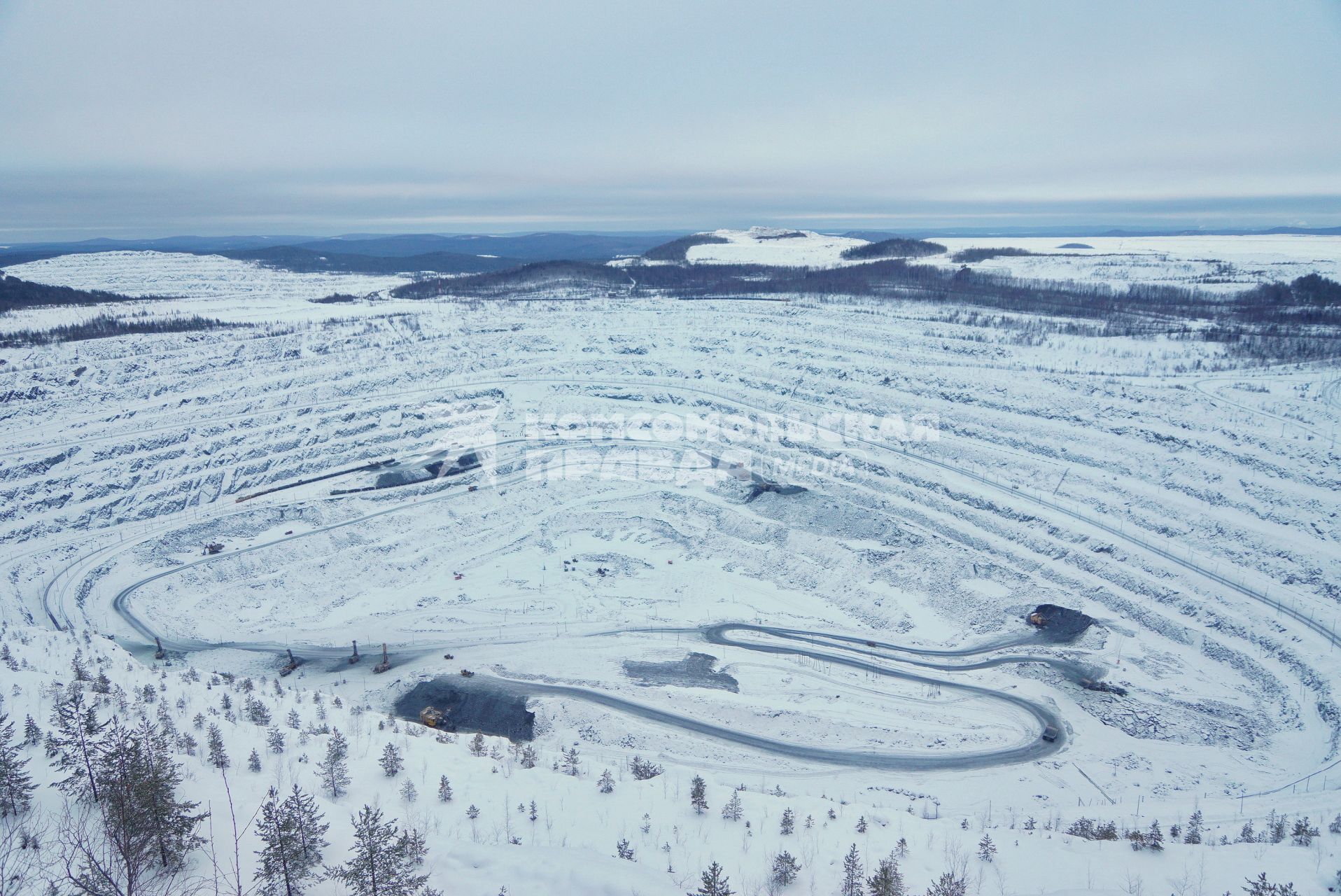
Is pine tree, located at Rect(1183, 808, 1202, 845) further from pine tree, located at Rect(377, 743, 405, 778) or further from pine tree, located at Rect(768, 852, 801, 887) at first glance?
pine tree, located at Rect(377, 743, 405, 778)

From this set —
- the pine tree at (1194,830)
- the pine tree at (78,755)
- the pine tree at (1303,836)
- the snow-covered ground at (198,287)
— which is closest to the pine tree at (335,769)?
the pine tree at (78,755)

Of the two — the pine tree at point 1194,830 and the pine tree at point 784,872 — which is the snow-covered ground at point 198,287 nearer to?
the pine tree at point 784,872

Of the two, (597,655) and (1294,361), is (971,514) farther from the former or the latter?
(1294,361)

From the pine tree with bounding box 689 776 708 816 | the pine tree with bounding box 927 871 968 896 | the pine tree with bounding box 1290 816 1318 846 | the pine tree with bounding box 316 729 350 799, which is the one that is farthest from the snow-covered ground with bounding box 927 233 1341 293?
the pine tree with bounding box 316 729 350 799

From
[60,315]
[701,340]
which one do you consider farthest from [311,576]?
[60,315]

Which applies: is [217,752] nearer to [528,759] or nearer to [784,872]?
[528,759]

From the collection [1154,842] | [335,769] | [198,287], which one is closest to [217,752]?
[335,769]

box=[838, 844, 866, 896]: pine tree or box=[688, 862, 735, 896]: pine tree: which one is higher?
box=[688, 862, 735, 896]: pine tree
